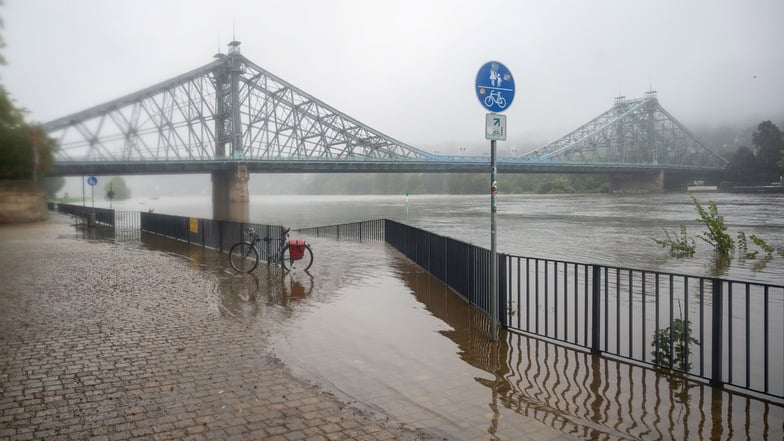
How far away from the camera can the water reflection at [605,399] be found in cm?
444

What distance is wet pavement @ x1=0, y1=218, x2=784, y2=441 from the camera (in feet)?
14.6

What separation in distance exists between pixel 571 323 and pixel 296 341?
415 centimetres

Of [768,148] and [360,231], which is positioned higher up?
[768,148]

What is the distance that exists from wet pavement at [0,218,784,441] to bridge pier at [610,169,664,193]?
317 feet

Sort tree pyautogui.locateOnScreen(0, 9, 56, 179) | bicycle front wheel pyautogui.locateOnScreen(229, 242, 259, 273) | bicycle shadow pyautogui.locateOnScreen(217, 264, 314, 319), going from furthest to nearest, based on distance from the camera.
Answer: tree pyautogui.locateOnScreen(0, 9, 56, 179)
bicycle front wheel pyautogui.locateOnScreen(229, 242, 259, 273)
bicycle shadow pyautogui.locateOnScreen(217, 264, 314, 319)

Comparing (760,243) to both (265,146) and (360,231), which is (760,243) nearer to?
(360,231)

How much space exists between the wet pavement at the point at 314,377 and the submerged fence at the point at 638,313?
13.0 inches

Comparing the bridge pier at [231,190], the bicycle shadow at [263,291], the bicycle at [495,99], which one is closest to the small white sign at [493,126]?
the bicycle at [495,99]

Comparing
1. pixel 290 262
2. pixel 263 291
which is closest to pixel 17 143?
pixel 290 262

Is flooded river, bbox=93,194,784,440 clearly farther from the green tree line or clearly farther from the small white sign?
the green tree line

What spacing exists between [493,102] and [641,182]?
100262 mm

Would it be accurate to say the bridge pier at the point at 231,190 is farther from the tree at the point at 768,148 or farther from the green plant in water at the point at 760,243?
the tree at the point at 768,148

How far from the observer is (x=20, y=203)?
32562 mm

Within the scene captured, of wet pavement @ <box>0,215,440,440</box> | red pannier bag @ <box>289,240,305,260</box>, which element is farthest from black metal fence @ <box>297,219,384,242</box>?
wet pavement @ <box>0,215,440,440</box>
